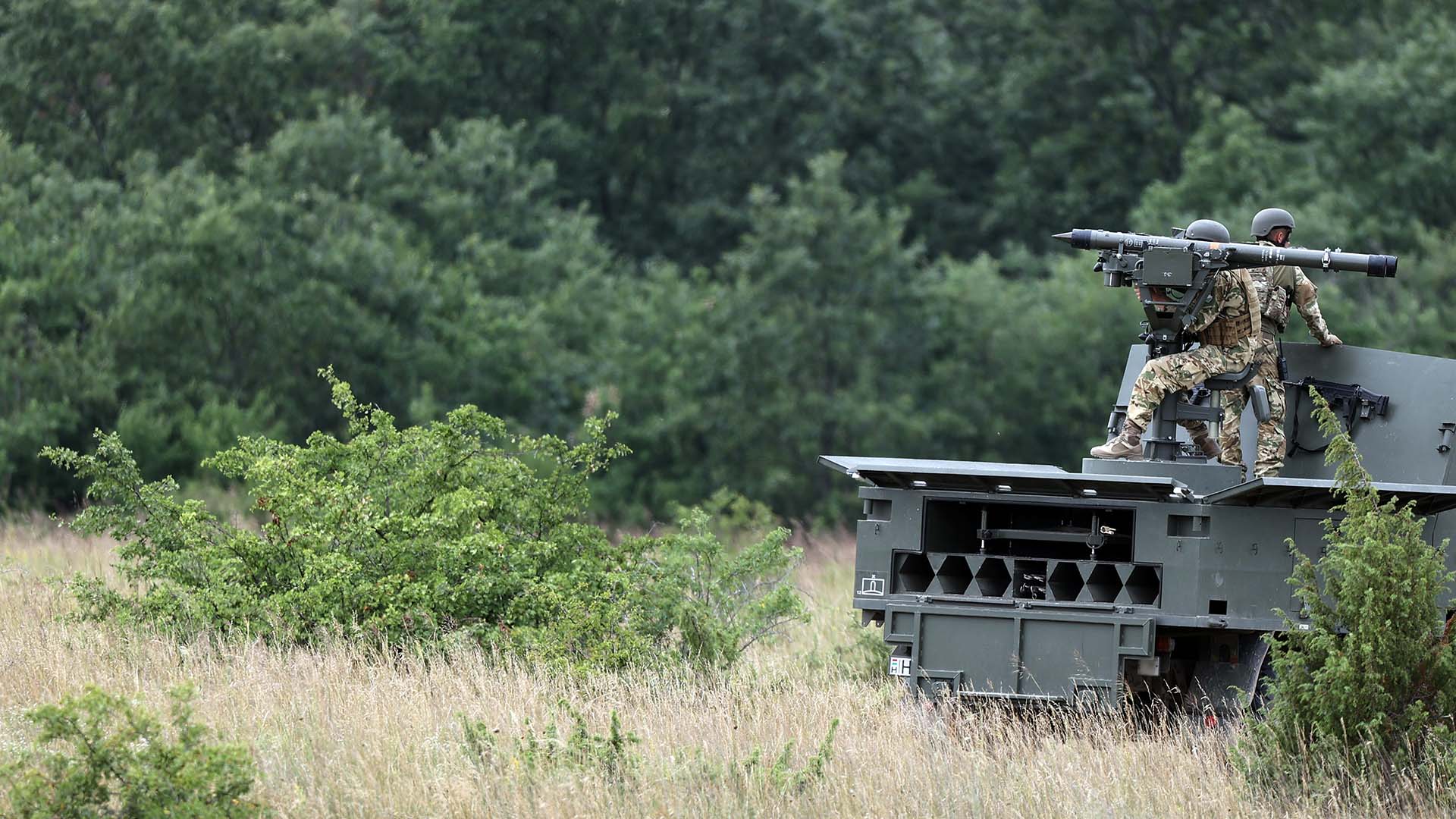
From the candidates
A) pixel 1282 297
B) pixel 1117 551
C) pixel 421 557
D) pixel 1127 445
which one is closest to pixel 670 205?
pixel 421 557

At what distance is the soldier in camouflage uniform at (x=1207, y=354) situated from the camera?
9.84 metres

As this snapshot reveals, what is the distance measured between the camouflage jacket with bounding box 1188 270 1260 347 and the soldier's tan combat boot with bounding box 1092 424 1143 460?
2.01 ft

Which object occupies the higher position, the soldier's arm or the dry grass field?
the soldier's arm

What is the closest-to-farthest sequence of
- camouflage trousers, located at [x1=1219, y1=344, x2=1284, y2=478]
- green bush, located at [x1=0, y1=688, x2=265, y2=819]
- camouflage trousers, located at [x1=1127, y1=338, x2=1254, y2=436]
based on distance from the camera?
green bush, located at [x1=0, y1=688, x2=265, y2=819] < camouflage trousers, located at [x1=1127, y1=338, x2=1254, y2=436] < camouflage trousers, located at [x1=1219, y1=344, x2=1284, y2=478]

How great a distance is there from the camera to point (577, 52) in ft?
130

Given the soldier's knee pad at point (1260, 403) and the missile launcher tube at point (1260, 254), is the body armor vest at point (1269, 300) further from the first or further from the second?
the missile launcher tube at point (1260, 254)

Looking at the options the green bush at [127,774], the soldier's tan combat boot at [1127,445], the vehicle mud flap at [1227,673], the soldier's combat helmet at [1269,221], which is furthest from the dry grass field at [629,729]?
the soldier's combat helmet at [1269,221]

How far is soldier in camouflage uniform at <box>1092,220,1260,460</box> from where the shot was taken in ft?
32.3

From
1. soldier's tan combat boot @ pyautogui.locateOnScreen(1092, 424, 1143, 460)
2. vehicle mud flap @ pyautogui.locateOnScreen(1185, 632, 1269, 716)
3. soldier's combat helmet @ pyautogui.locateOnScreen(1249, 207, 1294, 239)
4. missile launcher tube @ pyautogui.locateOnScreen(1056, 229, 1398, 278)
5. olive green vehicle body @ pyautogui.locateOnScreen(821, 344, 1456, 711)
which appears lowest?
vehicle mud flap @ pyautogui.locateOnScreen(1185, 632, 1269, 716)

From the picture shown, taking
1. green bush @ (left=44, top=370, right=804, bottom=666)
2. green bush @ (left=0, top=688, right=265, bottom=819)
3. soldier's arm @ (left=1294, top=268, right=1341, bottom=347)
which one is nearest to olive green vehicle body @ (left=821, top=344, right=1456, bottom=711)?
soldier's arm @ (left=1294, top=268, right=1341, bottom=347)

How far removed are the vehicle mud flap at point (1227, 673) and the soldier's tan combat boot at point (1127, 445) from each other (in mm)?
1165

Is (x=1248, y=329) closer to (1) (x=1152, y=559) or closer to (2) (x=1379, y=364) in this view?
(2) (x=1379, y=364)

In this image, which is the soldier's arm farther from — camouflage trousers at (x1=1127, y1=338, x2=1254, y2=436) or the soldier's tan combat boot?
the soldier's tan combat boot

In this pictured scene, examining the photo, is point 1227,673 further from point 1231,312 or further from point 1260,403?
point 1231,312
